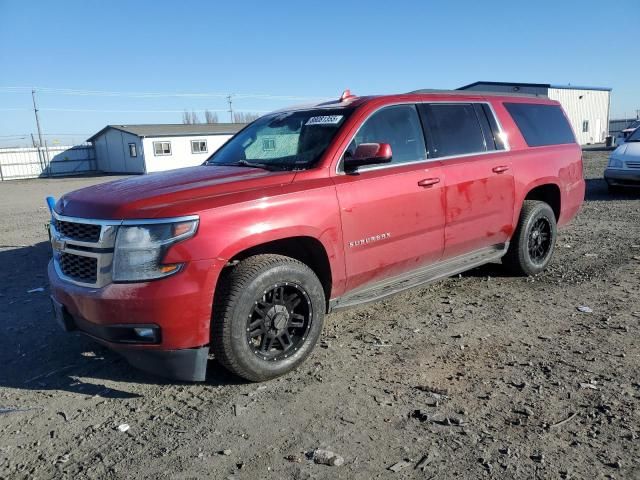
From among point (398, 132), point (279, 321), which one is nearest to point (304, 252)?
point (279, 321)

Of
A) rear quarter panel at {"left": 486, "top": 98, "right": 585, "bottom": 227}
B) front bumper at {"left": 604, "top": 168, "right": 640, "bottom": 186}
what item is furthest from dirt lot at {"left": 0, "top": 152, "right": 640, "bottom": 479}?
front bumper at {"left": 604, "top": 168, "right": 640, "bottom": 186}

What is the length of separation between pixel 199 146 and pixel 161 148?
3246mm

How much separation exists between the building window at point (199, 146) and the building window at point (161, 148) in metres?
2.10

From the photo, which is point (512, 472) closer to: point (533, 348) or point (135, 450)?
point (533, 348)

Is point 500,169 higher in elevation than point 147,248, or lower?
higher

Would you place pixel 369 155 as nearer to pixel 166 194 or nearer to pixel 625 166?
pixel 166 194

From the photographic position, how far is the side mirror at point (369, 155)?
3.80 m

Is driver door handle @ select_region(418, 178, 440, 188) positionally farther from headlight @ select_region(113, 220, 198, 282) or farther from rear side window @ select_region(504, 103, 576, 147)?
headlight @ select_region(113, 220, 198, 282)

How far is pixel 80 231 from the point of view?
3422 millimetres

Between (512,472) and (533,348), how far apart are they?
1626mm

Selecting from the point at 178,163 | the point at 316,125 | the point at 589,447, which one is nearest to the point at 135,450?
the point at 589,447

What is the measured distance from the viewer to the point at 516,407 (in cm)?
312

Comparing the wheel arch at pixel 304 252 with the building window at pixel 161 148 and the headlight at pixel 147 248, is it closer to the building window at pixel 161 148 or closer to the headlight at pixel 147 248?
the headlight at pixel 147 248

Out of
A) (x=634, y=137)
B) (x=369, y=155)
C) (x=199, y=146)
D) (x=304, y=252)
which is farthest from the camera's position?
(x=199, y=146)
